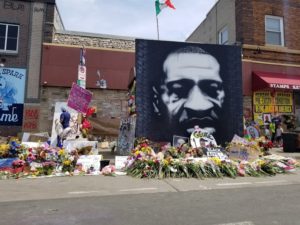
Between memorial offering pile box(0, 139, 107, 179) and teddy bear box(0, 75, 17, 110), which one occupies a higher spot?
teddy bear box(0, 75, 17, 110)

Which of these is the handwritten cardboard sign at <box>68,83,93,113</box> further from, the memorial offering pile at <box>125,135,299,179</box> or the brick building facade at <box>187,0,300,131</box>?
the brick building facade at <box>187,0,300,131</box>

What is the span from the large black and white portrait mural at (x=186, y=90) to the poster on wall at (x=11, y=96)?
7895 millimetres

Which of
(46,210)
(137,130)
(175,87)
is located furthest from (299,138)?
(46,210)

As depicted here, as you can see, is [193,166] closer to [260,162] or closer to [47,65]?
[260,162]

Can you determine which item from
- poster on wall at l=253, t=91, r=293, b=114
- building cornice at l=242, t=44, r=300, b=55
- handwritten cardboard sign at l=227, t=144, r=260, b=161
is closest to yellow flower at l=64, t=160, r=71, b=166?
handwritten cardboard sign at l=227, t=144, r=260, b=161

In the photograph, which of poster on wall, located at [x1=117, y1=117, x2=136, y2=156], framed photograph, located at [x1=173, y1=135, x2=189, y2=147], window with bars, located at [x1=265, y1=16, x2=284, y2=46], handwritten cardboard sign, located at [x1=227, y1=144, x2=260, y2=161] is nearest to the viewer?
handwritten cardboard sign, located at [x1=227, y1=144, x2=260, y2=161]

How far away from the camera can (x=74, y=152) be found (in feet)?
31.6

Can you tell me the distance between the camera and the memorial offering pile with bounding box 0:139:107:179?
862cm

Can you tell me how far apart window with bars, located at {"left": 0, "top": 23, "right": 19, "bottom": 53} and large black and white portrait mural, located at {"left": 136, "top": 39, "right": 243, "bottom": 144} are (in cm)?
Answer: 868

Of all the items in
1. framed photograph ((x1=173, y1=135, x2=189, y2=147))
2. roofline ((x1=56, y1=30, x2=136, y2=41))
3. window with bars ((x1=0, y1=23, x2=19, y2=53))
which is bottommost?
framed photograph ((x1=173, y1=135, x2=189, y2=147))

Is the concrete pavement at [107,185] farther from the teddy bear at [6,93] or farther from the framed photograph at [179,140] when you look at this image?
the teddy bear at [6,93]

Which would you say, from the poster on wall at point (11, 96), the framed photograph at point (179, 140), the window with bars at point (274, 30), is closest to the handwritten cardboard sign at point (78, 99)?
the framed photograph at point (179, 140)

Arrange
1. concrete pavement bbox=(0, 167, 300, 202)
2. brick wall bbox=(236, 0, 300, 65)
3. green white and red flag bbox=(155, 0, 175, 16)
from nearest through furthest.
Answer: concrete pavement bbox=(0, 167, 300, 202) < green white and red flag bbox=(155, 0, 175, 16) < brick wall bbox=(236, 0, 300, 65)

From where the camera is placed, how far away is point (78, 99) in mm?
11438
